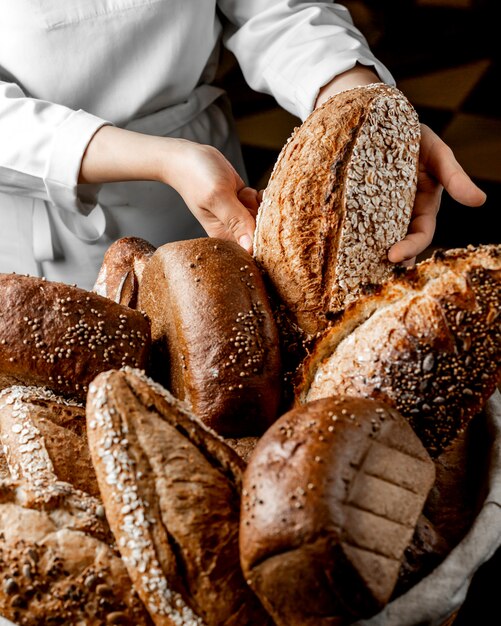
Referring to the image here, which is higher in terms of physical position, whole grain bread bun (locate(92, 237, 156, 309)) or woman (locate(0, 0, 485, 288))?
woman (locate(0, 0, 485, 288))

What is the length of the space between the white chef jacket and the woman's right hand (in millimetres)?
47

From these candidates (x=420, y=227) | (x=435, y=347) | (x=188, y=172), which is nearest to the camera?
(x=435, y=347)

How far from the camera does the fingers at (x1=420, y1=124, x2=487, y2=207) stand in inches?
47.9

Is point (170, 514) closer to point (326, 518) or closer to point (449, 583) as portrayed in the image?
point (326, 518)

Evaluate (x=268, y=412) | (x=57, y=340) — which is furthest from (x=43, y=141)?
(x=268, y=412)

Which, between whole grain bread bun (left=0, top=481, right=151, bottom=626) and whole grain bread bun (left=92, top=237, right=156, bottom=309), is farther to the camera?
whole grain bread bun (left=92, top=237, right=156, bottom=309)

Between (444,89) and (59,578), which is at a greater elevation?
(59,578)

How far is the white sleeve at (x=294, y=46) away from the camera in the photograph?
5.01 ft

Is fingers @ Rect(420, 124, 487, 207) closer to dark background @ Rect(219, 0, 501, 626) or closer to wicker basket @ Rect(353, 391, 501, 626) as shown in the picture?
wicker basket @ Rect(353, 391, 501, 626)

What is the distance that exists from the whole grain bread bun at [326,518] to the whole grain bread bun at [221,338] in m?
0.22

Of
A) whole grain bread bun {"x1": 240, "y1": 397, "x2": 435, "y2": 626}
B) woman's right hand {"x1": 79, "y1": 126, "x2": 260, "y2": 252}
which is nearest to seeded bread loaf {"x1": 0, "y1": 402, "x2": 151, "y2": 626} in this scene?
whole grain bread bun {"x1": 240, "y1": 397, "x2": 435, "y2": 626}

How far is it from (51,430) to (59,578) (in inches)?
9.1

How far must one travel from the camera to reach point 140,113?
1642 millimetres

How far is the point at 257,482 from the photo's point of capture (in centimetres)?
72
